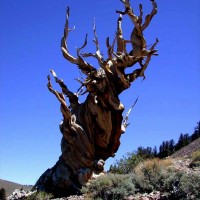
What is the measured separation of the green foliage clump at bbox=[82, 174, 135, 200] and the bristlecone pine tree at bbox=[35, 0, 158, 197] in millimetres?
1698

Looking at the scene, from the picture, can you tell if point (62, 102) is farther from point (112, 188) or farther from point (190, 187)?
point (190, 187)

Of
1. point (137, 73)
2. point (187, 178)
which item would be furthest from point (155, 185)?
point (137, 73)

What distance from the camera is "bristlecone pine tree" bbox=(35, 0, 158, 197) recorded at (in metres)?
12.1

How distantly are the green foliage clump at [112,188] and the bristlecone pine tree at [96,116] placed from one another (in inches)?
66.9

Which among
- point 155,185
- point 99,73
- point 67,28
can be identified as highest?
point 67,28

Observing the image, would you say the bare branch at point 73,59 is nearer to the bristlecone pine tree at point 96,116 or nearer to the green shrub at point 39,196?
the bristlecone pine tree at point 96,116

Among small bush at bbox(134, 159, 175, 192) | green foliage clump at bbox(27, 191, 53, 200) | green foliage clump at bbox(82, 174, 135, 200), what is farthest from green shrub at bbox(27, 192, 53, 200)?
small bush at bbox(134, 159, 175, 192)

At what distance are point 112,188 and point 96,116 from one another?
3057 mm

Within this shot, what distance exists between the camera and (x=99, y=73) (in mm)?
12664

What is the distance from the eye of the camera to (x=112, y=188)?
9.65 meters

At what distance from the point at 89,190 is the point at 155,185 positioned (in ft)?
5.35

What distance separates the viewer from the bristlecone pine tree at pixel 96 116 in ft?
39.8

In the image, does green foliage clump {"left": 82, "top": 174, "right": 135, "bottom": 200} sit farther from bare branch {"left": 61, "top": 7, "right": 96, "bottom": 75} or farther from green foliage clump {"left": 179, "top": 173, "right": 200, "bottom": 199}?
bare branch {"left": 61, "top": 7, "right": 96, "bottom": 75}

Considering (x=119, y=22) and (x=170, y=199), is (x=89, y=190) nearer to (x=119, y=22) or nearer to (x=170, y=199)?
(x=170, y=199)
